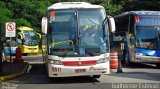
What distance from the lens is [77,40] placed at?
59.3ft

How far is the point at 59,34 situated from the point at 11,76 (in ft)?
15.1

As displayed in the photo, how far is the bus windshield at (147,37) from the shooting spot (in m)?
26.8

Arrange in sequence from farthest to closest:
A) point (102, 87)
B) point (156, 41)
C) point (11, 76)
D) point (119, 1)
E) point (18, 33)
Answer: point (119, 1), point (18, 33), point (156, 41), point (11, 76), point (102, 87)

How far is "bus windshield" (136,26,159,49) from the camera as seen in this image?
26.8m

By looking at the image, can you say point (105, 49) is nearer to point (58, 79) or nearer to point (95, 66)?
point (95, 66)

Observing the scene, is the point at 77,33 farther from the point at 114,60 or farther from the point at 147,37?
the point at 147,37

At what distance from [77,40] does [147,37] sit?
9.62 meters

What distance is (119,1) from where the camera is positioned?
2382 inches

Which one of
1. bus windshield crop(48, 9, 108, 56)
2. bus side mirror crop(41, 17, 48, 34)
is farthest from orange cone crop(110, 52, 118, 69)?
bus side mirror crop(41, 17, 48, 34)

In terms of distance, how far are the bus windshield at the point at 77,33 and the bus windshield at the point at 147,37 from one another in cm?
869

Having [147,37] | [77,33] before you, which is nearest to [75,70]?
[77,33]

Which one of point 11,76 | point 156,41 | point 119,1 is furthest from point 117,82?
point 119,1

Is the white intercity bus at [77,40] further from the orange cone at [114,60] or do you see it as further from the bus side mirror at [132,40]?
the bus side mirror at [132,40]

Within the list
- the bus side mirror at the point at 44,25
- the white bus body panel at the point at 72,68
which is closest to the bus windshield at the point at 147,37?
the white bus body panel at the point at 72,68
